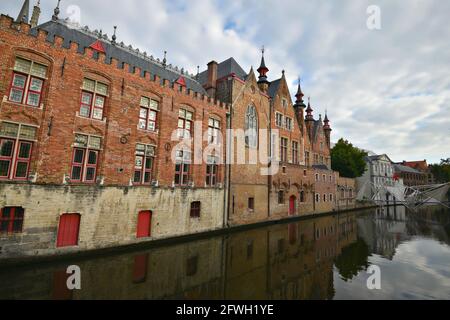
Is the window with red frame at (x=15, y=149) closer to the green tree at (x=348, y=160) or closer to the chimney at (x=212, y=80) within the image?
the chimney at (x=212, y=80)

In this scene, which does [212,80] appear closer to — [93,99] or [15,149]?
[93,99]

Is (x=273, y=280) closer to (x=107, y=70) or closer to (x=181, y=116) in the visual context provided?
(x=181, y=116)

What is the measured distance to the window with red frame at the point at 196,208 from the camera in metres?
17.2

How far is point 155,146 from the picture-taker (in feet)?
51.1

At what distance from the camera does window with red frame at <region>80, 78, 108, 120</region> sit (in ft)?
42.1

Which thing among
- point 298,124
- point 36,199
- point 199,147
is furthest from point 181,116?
point 298,124

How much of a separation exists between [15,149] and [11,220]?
3.29 m

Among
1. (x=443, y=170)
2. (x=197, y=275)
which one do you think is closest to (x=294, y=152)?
(x=197, y=275)

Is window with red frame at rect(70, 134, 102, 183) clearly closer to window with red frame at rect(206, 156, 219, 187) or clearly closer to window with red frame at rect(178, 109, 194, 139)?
window with red frame at rect(178, 109, 194, 139)

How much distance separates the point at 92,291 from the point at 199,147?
1245 cm

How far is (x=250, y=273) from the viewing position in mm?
9867

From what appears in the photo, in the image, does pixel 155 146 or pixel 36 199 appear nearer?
pixel 36 199

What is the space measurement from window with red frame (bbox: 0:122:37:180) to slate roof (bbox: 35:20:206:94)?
5.53 metres
